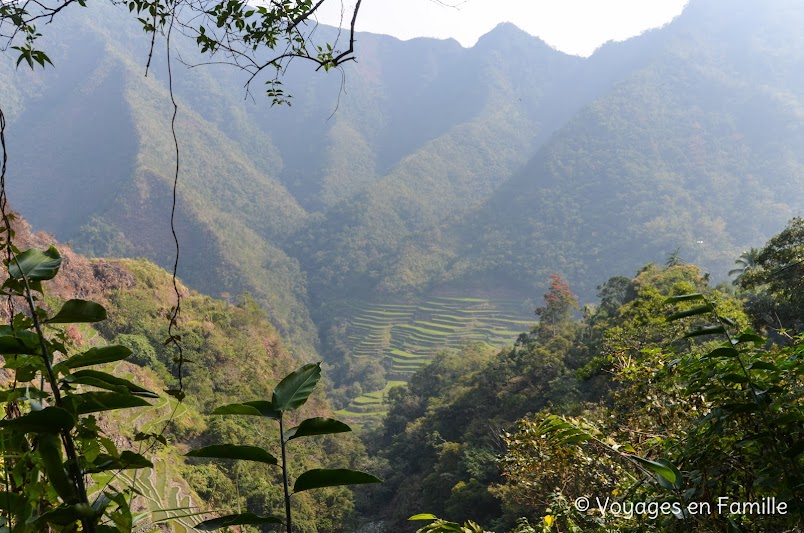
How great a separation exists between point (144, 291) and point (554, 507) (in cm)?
2433

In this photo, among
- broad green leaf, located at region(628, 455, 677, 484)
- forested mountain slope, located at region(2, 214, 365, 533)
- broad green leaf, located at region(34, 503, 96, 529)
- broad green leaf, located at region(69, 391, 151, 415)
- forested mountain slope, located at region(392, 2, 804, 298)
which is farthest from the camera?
forested mountain slope, located at region(392, 2, 804, 298)

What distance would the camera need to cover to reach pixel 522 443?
3742 mm

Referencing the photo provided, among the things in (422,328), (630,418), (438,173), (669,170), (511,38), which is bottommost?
(630,418)

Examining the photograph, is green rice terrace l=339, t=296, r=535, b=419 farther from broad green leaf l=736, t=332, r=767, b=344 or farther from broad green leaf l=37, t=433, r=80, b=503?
broad green leaf l=37, t=433, r=80, b=503

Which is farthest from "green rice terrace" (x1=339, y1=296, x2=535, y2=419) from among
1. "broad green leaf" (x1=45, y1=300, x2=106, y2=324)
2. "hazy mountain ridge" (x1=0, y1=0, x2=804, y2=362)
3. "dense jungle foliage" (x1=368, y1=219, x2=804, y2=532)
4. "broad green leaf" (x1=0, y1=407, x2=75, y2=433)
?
"broad green leaf" (x1=0, y1=407, x2=75, y2=433)

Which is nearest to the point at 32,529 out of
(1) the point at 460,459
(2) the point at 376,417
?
(1) the point at 460,459

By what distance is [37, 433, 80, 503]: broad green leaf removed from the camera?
558 mm

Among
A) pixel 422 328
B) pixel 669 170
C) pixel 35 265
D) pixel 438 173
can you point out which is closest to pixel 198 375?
pixel 35 265

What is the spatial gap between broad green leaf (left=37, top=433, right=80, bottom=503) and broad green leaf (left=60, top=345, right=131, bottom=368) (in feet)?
0.36

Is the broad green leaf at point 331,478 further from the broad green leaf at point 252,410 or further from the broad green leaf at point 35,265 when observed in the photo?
the broad green leaf at point 35,265

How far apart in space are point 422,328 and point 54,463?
58.7m

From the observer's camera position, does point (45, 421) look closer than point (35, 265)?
Yes

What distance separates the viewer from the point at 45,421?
0.56 meters

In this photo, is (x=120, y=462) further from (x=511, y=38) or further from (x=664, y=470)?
(x=511, y=38)
